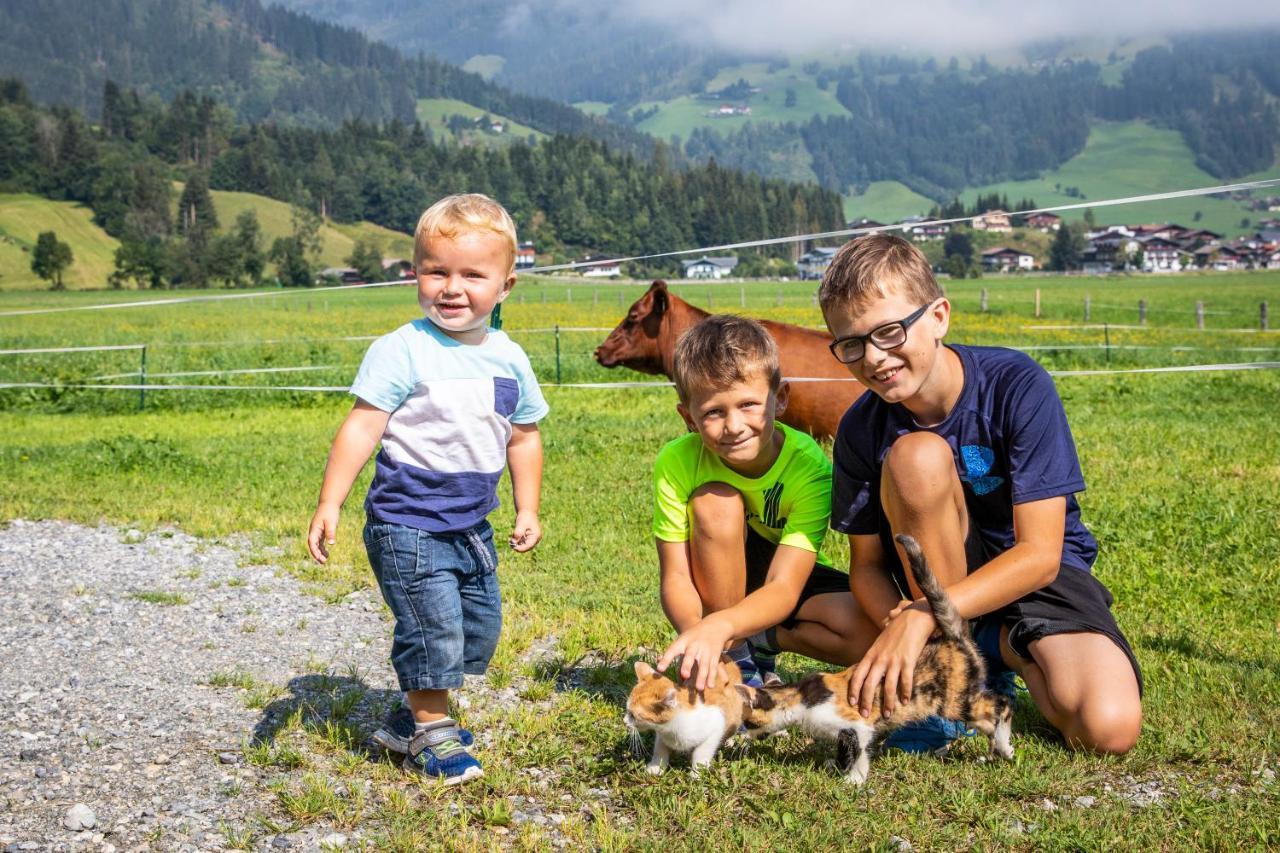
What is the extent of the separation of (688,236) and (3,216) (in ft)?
253

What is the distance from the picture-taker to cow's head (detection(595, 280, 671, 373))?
12070 millimetres

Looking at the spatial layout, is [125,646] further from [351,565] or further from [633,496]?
[633,496]

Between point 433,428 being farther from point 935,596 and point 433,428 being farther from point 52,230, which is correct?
point 52,230

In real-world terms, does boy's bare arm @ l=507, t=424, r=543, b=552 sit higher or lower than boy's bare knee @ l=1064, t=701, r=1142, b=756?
higher

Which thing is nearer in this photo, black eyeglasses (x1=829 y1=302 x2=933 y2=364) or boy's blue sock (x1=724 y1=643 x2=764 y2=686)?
black eyeglasses (x1=829 y1=302 x2=933 y2=364)

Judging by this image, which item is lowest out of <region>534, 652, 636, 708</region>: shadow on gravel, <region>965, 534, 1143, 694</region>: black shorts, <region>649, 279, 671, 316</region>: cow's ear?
<region>534, 652, 636, 708</region>: shadow on gravel

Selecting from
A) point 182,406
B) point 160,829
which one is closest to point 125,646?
point 160,829

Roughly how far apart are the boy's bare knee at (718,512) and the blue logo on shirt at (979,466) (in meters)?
0.78

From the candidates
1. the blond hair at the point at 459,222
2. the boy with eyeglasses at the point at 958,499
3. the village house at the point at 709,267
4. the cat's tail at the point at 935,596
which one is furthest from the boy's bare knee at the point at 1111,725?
the village house at the point at 709,267

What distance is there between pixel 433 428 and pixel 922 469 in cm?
159

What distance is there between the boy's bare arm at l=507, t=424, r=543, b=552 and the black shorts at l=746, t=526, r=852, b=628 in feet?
2.74

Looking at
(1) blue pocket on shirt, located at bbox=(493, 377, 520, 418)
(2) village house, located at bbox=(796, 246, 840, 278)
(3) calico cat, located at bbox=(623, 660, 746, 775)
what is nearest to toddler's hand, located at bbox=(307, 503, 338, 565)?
(1) blue pocket on shirt, located at bbox=(493, 377, 520, 418)

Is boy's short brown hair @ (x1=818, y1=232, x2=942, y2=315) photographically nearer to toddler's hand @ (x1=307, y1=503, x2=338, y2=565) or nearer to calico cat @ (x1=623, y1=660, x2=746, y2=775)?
calico cat @ (x1=623, y1=660, x2=746, y2=775)

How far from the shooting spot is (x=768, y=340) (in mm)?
3961
